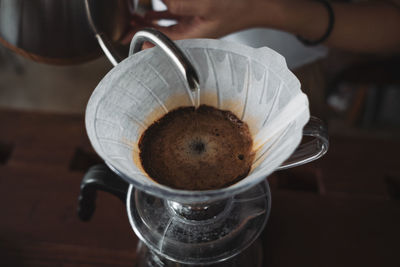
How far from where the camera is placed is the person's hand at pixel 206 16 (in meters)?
0.63

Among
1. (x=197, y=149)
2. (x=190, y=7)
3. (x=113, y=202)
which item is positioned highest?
(x=190, y=7)

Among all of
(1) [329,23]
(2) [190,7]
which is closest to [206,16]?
(2) [190,7]

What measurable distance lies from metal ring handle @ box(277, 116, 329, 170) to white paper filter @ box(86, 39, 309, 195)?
0.03 m

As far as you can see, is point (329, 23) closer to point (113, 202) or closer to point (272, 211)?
point (272, 211)

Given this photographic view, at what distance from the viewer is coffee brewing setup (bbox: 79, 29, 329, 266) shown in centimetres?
42

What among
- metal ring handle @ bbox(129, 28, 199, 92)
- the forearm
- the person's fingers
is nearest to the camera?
metal ring handle @ bbox(129, 28, 199, 92)

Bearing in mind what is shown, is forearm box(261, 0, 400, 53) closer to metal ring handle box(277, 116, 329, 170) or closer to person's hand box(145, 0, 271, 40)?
person's hand box(145, 0, 271, 40)

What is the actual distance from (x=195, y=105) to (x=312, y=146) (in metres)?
0.15

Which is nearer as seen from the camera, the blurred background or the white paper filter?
the white paper filter

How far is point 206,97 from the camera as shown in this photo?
Result: 1.72 ft

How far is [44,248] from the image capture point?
0.64 metres

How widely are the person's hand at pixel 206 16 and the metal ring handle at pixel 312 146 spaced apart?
0.28 metres

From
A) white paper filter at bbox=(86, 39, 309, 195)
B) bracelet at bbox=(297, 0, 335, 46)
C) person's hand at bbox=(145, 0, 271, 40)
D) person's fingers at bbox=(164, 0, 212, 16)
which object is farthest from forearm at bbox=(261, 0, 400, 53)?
white paper filter at bbox=(86, 39, 309, 195)

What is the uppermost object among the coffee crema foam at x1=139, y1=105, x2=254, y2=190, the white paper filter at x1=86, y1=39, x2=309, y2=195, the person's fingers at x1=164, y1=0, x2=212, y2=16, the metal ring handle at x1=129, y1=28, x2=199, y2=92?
the metal ring handle at x1=129, y1=28, x2=199, y2=92
